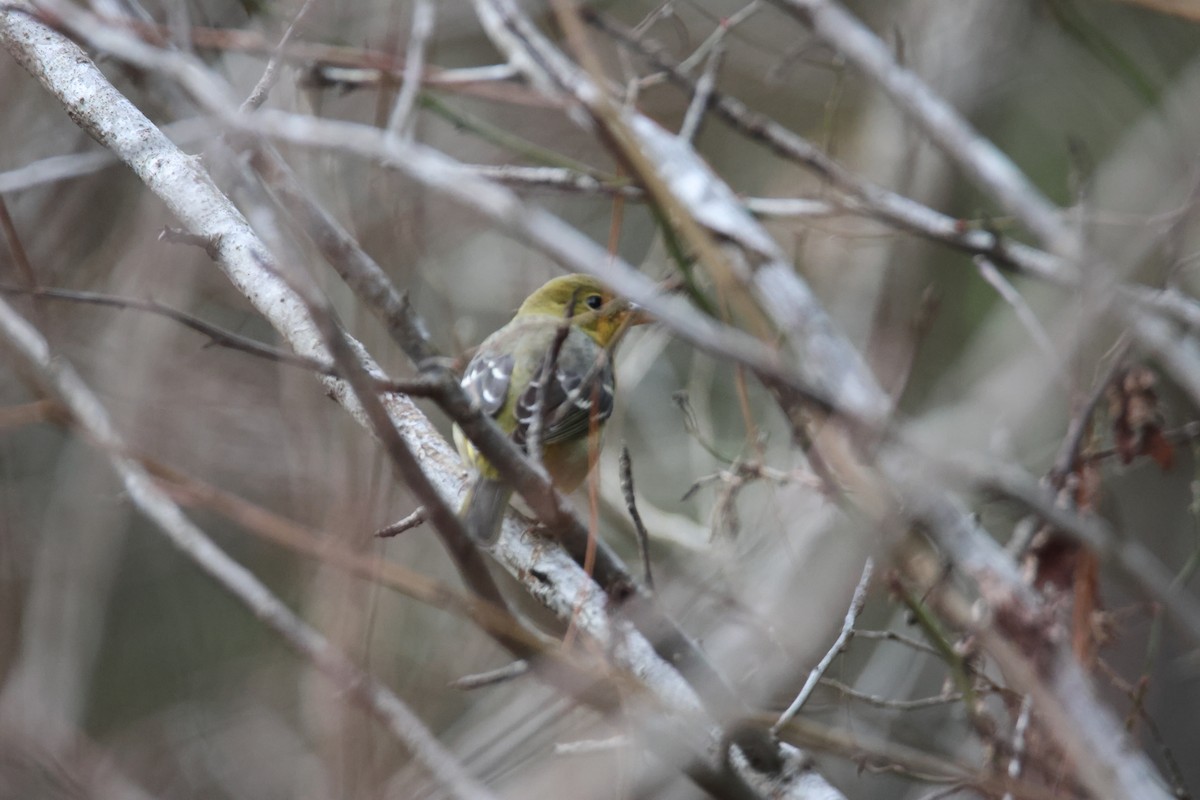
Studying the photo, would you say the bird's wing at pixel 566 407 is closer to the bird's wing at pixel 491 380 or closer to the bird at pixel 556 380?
the bird at pixel 556 380

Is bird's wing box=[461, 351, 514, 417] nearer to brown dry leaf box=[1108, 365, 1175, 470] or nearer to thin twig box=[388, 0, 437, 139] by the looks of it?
thin twig box=[388, 0, 437, 139]

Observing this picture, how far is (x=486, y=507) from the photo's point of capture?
3.67m

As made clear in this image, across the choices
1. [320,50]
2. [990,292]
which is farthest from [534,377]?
[990,292]

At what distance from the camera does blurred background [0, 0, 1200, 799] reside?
10.1 ft

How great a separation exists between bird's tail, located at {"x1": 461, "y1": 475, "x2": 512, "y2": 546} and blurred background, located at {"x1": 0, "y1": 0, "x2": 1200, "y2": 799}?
0.47m

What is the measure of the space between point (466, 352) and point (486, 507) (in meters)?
0.75

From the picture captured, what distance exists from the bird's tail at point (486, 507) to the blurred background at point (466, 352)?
474mm

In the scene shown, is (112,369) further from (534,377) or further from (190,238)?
(190,238)

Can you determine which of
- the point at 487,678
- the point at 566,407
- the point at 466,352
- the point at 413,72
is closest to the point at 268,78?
the point at 413,72

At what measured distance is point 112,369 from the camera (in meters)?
5.84

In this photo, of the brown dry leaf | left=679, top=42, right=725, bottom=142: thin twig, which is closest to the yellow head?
left=679, top=42, right=725, bottom=142: thin twig

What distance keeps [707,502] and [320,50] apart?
4.01 metres

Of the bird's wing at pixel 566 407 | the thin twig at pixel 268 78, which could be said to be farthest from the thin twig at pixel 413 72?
the bird's wing at pixel 566 407

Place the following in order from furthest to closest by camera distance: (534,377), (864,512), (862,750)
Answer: (534,377)
(864,512)
(862,750)
